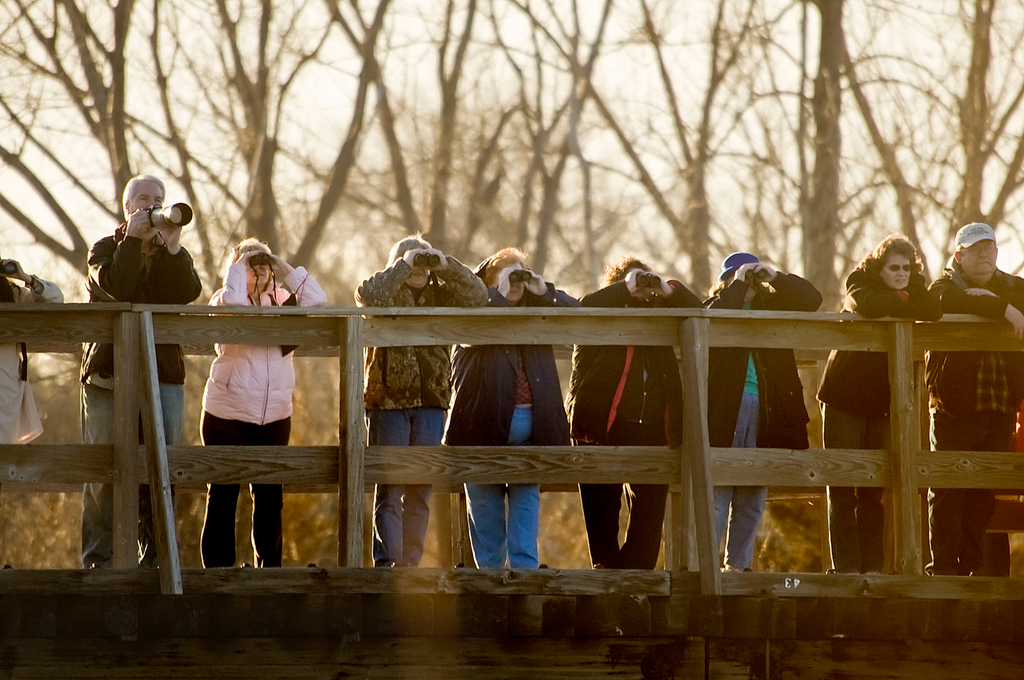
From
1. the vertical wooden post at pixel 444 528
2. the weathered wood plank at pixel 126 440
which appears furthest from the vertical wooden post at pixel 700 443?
the weathered wood plank at pixel 126 440

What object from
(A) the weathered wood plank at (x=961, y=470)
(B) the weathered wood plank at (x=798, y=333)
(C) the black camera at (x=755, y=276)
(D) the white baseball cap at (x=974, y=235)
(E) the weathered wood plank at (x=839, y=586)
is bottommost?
(E) the weathered wood plank at (x=839, y=586)

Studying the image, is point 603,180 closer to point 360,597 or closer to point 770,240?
point 770,240

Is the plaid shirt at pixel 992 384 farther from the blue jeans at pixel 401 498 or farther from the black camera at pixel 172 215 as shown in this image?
the black camera at pixel 172 215

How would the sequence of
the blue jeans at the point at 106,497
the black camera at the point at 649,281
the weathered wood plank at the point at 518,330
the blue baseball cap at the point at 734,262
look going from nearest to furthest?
the weathered wood plank at the point at 518,330 → the blue jeans at the point at 106,497 → the black camera at the point at 649,281 → the blue baseball cap at the point at 734,262

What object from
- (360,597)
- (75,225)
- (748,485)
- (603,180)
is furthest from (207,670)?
(603,180)

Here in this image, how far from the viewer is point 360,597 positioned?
664 centimetres

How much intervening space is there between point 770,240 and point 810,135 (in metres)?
1.61

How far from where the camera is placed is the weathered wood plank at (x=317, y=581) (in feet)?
21.7

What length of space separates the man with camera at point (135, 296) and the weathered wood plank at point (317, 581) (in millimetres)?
294

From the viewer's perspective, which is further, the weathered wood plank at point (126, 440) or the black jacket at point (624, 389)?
the black jacket at point (624, 389)

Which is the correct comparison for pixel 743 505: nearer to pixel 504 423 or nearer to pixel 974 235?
pixel 504 423

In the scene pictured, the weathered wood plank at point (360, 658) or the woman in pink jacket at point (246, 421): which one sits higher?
the woman in pink jacket at point (246, 421)

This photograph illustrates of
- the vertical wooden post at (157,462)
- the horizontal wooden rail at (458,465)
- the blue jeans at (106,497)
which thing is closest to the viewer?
the vertical wooden post at (157,462)

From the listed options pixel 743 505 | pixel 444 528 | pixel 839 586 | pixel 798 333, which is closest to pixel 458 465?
pixel 743 505
